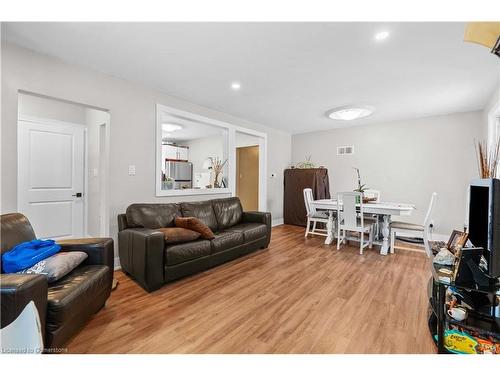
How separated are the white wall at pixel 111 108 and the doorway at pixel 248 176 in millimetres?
2950

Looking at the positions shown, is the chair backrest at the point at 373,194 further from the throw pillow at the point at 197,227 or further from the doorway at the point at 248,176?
the throw pillow at the point at 197,227

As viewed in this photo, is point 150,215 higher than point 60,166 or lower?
lower

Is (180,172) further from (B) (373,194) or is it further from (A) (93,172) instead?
(B) (373,194)

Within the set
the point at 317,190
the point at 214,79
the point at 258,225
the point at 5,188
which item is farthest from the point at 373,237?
the point at 5,188

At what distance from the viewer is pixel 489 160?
3.11 metres

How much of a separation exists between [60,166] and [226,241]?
304cm

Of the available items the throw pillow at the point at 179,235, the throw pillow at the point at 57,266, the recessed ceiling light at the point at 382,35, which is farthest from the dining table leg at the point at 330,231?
the throw pillow at the point at 57,266

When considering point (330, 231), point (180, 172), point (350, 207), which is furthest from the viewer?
point (180, 172)

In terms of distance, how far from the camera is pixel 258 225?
3.64 meters

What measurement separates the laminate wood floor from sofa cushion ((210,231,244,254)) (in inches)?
10.4

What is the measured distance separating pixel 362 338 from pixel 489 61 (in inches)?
121

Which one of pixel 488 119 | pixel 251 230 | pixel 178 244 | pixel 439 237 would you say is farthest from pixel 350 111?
pixel 178 244
